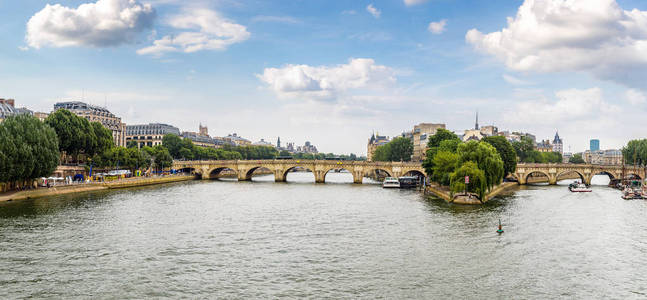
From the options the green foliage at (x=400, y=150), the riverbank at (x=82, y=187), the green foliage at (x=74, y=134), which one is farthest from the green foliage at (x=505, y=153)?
the green foliage at (x=74, y=134)

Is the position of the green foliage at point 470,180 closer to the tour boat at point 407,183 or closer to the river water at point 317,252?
the river water at point 317,252

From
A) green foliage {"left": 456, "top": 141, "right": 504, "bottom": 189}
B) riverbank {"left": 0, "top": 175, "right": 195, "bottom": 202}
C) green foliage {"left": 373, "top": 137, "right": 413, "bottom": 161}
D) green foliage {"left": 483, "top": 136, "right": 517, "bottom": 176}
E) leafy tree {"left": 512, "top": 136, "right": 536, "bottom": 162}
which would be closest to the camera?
riverbank {"left": 0, "top": 175, "right": 195, "bottom": 202}

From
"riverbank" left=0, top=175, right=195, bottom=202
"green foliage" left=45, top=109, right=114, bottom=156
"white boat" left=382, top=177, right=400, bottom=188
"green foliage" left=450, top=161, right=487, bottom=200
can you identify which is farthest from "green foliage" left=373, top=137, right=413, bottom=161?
"green foliage" left=450, top=161, right=487, bottom=200

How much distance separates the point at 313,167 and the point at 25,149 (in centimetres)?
7206

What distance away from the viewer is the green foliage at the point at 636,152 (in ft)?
485

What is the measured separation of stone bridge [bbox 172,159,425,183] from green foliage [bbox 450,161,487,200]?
5280 centimetres

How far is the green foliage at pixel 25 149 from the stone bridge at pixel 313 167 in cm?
6143

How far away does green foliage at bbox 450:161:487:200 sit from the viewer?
70.3 m

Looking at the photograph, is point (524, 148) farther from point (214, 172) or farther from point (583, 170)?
point (214, 172)

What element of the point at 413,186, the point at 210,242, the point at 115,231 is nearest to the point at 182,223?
the point at 115,231

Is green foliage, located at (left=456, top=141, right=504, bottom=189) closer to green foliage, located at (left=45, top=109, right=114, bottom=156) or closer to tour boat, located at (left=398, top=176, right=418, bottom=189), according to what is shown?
tour boat, located at (left=398, top=176, right=418, bottom=189)

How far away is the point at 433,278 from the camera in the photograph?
31781mm

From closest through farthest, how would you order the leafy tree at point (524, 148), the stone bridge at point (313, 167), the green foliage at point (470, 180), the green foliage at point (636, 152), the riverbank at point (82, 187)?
the riverbank at point (82, 187) → the green foliage at point (470, 180) → the stone bridge at point (313, 167) → the green foliage at point (636, 152) → the leafy tree at point (524, 148)

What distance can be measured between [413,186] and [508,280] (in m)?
81.3
